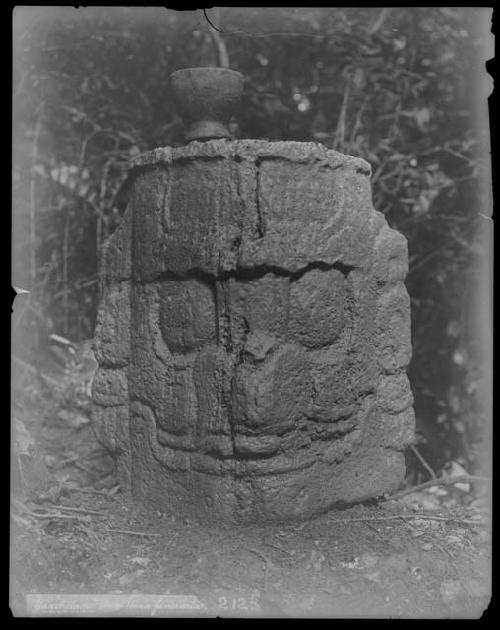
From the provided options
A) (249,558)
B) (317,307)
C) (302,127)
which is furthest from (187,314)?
(302,127)

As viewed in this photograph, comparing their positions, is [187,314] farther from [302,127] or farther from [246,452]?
[302,127]

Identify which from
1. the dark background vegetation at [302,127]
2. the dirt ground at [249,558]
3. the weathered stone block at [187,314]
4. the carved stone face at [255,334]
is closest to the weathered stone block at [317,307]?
the carved stone face at [255,334]

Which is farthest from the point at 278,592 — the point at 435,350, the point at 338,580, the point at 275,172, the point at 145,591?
the point at 435,350

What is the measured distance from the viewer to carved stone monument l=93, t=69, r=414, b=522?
2.88 meters

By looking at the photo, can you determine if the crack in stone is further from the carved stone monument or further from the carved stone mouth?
the carved stone mouth

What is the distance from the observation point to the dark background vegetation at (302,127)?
3131 mm

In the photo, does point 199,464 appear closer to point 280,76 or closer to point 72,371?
point 72,371

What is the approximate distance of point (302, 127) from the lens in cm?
435

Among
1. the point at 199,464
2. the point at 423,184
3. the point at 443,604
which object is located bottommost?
the point at 443,604

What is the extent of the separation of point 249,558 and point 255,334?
0.85m

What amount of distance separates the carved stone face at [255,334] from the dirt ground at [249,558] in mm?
121

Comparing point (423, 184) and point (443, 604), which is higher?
point (423, 184)

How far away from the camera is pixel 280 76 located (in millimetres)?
4070

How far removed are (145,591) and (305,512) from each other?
28.0 inches
